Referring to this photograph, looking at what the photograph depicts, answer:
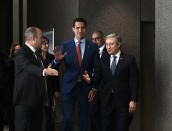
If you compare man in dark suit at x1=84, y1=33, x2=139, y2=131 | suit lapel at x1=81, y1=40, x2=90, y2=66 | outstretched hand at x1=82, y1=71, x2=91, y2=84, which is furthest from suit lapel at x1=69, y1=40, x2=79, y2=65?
man in dark suit at x1=84, y1=33, x2=139, y2=131

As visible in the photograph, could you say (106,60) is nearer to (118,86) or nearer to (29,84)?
(118,86)

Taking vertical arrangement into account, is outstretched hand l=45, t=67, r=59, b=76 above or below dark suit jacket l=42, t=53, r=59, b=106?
above

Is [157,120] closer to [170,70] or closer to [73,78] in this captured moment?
[170,70]

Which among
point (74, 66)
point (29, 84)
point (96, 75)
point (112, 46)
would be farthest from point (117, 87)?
point (29, 84)

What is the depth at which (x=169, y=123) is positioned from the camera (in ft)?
18.7

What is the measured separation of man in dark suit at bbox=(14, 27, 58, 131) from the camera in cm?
548

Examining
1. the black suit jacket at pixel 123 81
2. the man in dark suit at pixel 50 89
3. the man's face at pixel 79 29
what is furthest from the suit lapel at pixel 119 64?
the man in dark suit at pixel 50 89

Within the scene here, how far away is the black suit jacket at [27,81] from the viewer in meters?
5.47

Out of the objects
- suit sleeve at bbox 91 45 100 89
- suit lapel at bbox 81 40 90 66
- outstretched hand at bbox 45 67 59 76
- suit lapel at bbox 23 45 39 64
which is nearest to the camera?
outstretched hand at bbox 45 67 59 76

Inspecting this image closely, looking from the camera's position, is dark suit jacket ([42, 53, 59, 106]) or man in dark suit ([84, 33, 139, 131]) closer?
man in dark suit ([84, 33, 139, 131])

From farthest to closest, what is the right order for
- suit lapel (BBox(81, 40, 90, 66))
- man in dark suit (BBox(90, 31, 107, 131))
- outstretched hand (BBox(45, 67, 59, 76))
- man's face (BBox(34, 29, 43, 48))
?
man in dark suit (BBox(90, 31, 107, 131)), suit lapel (BBox(81, 40, 90, 66)), man's face (BBox(34, 29, 43, 48)), outstretched hand (BBox(45, 67, 59, 76))

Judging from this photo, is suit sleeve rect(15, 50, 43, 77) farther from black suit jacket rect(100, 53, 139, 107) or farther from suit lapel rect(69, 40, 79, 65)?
black suit jacket rect(100, 53, 139, 107)

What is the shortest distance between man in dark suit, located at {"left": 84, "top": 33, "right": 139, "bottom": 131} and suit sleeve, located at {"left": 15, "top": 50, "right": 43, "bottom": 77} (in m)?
0.95

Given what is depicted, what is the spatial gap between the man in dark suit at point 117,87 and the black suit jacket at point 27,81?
0.89 meters
